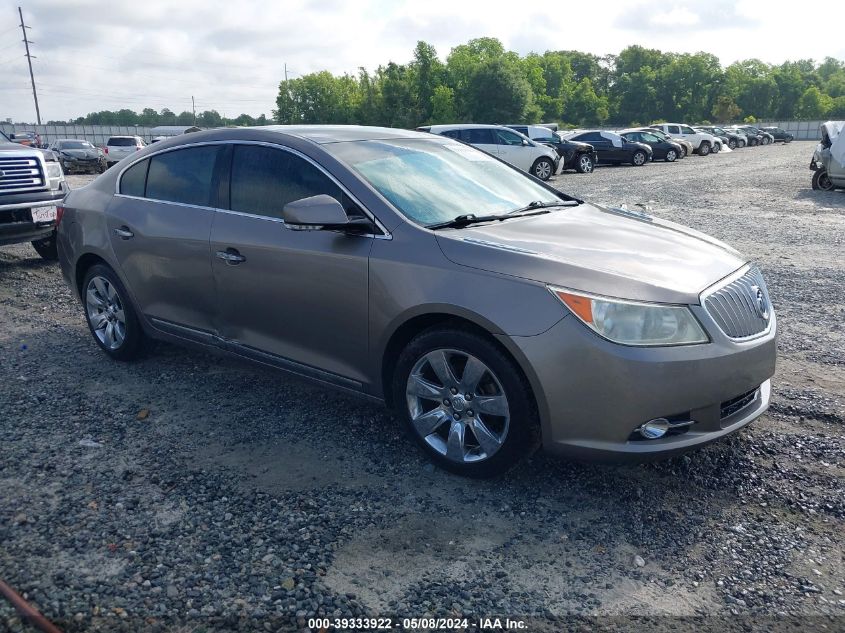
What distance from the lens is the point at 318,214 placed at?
3559mm

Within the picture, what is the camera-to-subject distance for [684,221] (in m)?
12.4

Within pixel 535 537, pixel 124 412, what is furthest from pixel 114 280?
pixel 535 537

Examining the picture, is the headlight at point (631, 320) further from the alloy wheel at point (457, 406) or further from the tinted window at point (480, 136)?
the tinted window at point (480, 136)

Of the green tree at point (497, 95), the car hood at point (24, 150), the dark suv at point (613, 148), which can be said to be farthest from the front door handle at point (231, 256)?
the green tree at point (497, 95)

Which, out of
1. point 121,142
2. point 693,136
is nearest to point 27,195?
point 121,142

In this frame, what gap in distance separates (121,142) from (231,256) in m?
31.5

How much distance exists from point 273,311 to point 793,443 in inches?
117

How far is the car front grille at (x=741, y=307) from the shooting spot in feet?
10.6

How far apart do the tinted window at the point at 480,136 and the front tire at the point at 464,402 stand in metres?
20.2

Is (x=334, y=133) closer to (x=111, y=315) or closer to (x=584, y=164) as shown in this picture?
(x=111, y=315)

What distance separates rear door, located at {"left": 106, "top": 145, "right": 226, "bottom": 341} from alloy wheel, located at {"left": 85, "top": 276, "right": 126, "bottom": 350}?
352 millimetres

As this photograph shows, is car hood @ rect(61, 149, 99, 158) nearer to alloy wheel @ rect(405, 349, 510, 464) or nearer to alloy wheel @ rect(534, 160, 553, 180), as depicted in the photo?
alloy wheel @ rect(534, 160, 553, 180)

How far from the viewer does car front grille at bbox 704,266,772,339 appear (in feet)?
10.6

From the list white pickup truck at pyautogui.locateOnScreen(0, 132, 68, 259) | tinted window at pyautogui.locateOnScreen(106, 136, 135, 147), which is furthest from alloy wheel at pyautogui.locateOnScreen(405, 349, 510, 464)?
tinted window at pyautogui.locateOnScreen(106, 136, 135, 147)
